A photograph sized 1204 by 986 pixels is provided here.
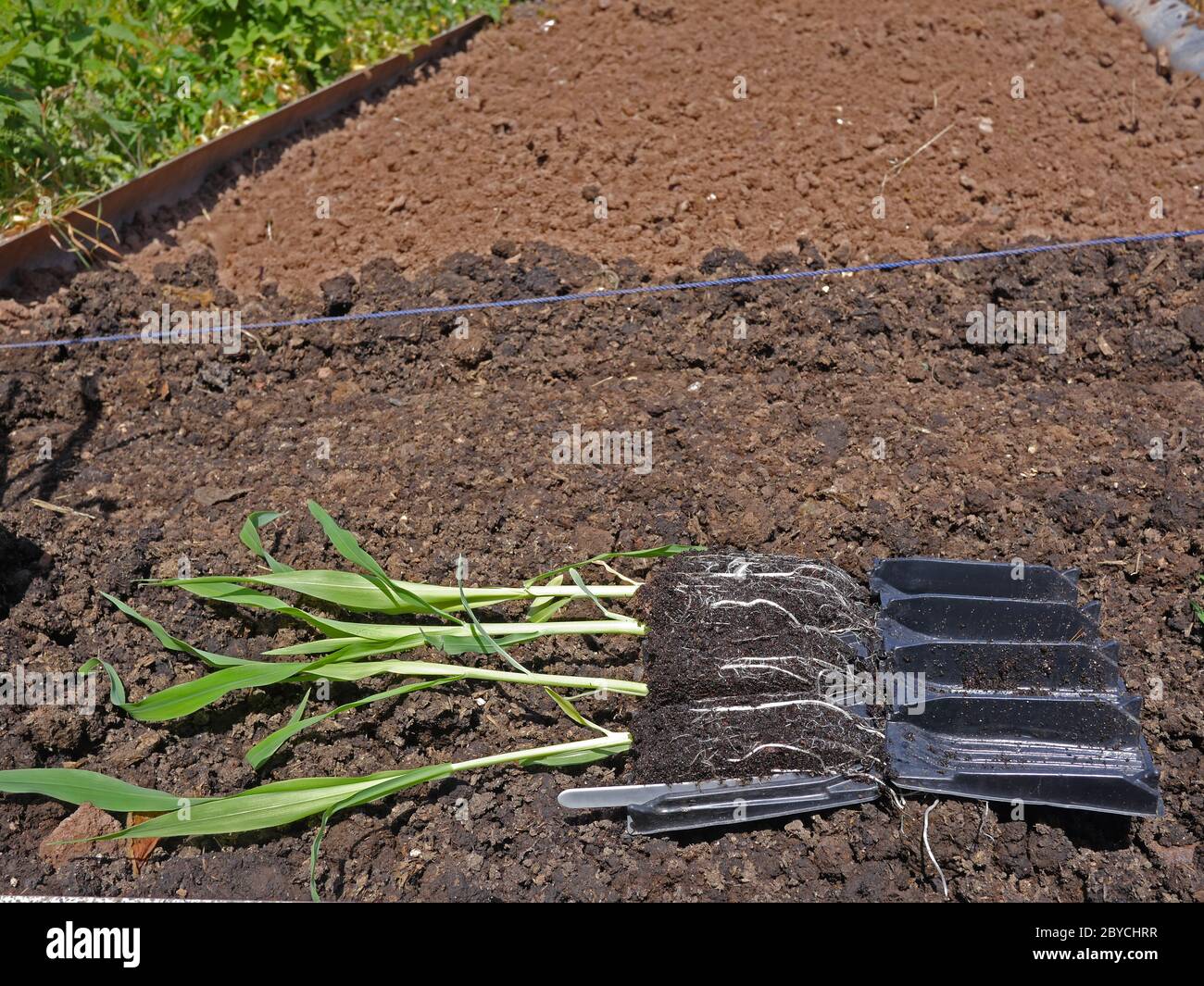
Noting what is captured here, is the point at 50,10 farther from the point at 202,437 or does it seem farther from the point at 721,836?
the point at 721,836

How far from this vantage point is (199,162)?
4.08 meters

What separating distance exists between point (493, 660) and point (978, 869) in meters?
1.20

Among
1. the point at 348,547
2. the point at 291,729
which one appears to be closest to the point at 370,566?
the point at 348,547

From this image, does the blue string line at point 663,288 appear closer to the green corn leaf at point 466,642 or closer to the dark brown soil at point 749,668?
the dark brown soil at point 749,668

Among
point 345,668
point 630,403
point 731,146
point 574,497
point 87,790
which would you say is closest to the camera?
point 87,790

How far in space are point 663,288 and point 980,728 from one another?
1745 mm

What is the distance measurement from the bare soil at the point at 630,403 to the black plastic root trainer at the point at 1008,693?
12 cm

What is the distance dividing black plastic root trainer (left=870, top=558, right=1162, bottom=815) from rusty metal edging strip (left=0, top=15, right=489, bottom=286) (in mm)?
3148

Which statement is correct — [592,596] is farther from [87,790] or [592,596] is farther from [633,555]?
[87,790]

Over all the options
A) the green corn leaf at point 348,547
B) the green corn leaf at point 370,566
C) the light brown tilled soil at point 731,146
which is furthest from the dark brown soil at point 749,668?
the light brown tilled soil at point 731,146

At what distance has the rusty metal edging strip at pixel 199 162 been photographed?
369 centimetres

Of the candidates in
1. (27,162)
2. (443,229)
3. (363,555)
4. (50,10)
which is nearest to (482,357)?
(443,229)

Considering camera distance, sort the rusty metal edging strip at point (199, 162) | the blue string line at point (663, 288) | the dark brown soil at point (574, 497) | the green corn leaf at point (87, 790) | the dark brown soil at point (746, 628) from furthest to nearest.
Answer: the rusty metal edging strip at point (199, 162)
the blue string line at point (663, 288)
the dark brown soil at point (746, 628)
the dark brown soil at point (574, 497)
the green corn leaf at point (87, 790)

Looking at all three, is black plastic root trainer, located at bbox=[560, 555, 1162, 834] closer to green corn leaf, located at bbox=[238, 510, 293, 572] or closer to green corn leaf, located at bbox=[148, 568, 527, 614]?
green corn leaf, located at bbox=[148, 568, 527, 614]
